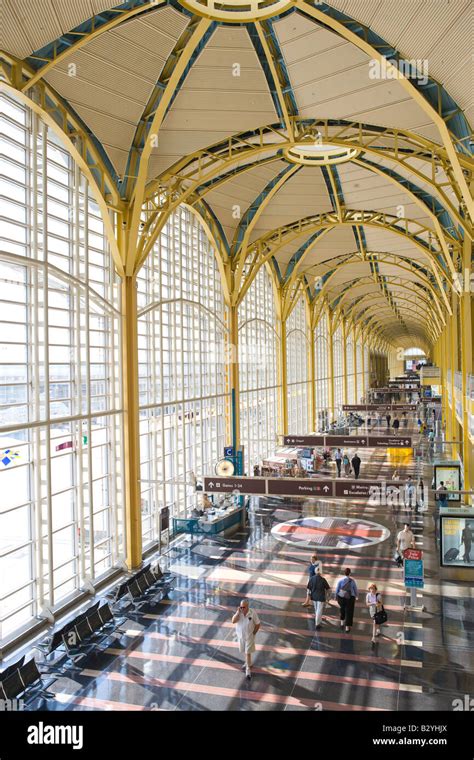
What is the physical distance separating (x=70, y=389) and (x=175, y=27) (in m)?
9.84

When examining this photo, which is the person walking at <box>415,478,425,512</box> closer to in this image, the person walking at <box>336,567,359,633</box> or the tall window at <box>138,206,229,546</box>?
the tall window at <box>138,206,229,546</box>

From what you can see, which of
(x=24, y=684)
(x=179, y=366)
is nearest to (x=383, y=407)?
(x=179, y=366)

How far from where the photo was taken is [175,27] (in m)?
15.0

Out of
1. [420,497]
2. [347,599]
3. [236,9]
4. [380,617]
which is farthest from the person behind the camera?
[420,497]

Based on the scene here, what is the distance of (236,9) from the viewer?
47.0 feet

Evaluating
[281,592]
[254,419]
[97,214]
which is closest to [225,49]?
[97,214]

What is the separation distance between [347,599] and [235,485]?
5.67 m

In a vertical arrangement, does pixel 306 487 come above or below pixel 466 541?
above

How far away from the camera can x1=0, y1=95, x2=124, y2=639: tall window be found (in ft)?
47.6

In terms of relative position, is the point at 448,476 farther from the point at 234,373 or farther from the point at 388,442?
the point at 234,373

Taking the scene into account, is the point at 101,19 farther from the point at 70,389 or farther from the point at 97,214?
the point at 70,389

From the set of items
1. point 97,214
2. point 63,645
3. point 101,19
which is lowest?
point 63,645

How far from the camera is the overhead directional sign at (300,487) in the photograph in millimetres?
18016

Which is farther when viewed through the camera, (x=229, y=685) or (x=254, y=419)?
(x=254, y=419)
